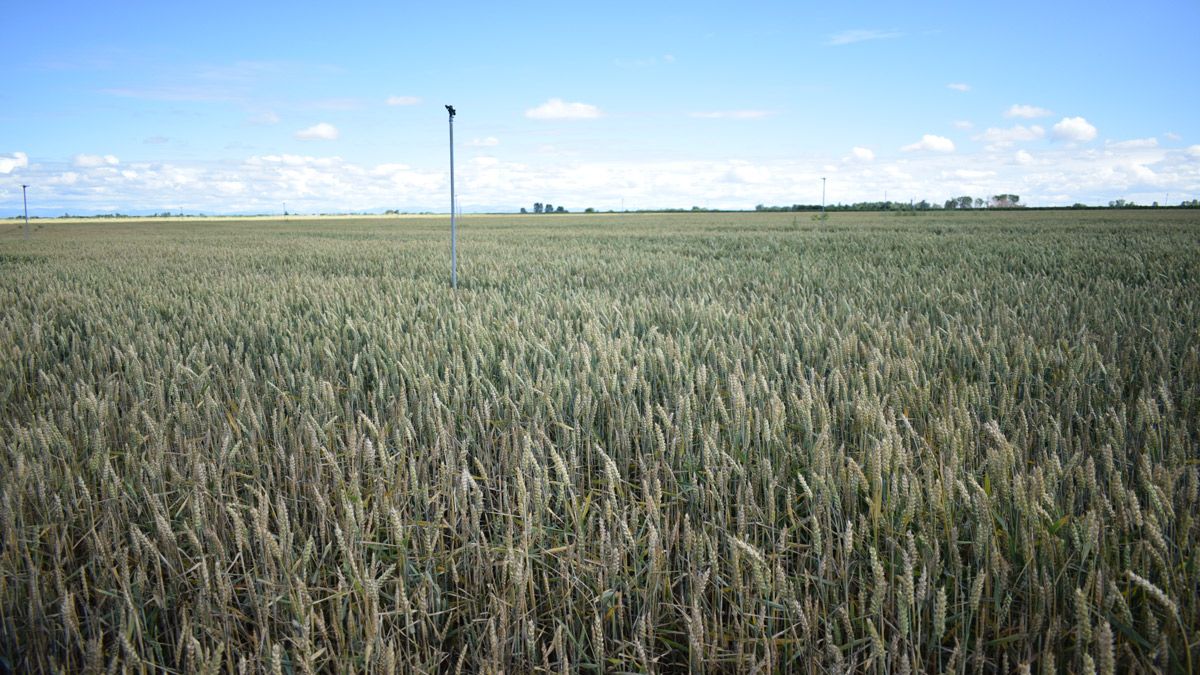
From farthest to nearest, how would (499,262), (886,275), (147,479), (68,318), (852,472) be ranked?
1. (499,262)
2. (886,275)
3. (68,318)
4. (147,479)
5. (852,472)

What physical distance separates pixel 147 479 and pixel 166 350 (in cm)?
234

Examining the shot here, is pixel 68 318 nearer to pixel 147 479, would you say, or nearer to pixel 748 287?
pixel 147 479

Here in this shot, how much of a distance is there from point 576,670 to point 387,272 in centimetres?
997

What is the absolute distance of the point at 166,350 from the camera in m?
4.50

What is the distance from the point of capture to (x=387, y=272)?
10.8m

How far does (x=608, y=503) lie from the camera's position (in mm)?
1861

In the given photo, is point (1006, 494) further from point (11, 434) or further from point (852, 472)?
point (11, 434)

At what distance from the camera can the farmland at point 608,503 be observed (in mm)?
1580

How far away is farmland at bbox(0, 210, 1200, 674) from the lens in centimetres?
158

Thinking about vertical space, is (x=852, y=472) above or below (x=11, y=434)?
above

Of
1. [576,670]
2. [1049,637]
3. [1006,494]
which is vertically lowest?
[576,670]

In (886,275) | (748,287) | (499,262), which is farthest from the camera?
(499,262)

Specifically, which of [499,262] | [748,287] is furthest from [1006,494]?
[499,262]

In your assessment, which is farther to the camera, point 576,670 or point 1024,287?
point 1024,287
